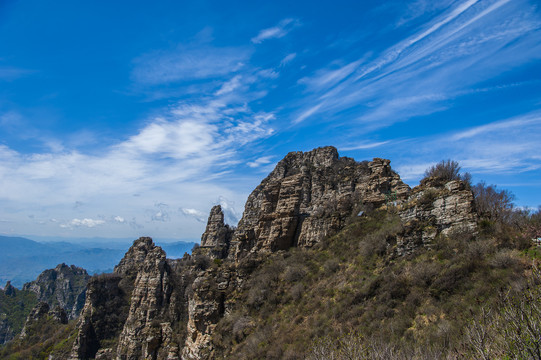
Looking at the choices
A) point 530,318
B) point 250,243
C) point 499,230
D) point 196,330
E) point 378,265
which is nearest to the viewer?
point 530,318

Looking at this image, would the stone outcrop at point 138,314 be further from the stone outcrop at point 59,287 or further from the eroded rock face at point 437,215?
the stone outcrop at point 59,287

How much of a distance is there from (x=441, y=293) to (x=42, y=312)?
86317 mm

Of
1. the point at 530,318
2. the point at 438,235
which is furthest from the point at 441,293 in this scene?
the point at 530,318

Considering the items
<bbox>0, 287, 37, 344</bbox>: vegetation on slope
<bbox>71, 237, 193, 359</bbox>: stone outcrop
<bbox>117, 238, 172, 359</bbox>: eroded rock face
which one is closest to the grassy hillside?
<bbox>71, 237, 193, 359</bbox>: stone outcrop

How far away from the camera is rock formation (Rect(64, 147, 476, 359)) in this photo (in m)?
21.9

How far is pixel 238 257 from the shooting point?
37062 mm

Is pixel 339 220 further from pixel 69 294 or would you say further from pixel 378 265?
pixel 69 294

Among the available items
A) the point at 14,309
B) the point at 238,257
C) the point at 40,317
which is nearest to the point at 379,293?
the point at 238,257

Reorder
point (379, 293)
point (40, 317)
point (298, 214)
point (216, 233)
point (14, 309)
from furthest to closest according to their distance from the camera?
point (14, 309) < point (216, 233) < point (40, 317) < point (298, 214) < point (379, 293)

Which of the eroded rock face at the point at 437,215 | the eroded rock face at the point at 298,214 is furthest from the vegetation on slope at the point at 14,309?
the eroded rock face at the point at 437,215

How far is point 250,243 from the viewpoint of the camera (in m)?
37.5

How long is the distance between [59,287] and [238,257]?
378ft

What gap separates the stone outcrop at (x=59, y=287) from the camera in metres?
109

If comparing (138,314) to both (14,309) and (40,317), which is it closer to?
(40,317)
